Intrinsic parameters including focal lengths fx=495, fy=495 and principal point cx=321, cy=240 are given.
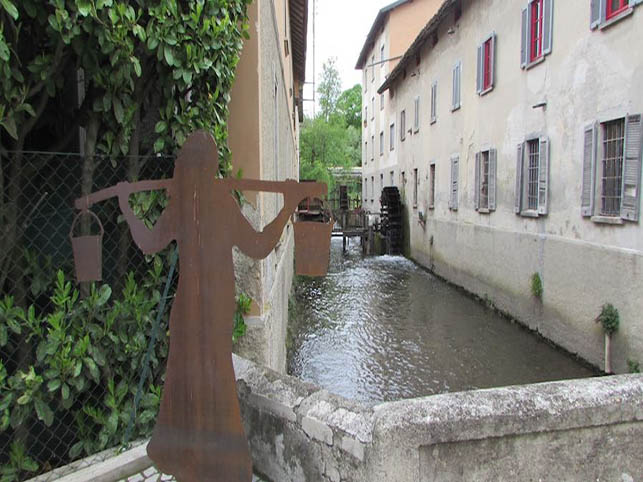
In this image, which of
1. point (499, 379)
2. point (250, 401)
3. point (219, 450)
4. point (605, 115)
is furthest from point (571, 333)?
point (219, 450)

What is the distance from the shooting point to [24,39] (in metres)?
2.62

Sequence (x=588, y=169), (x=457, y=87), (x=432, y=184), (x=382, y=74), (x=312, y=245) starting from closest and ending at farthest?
1. (x=312, y=245)
2. (x=588, y=169)
3. (x=457, y=87)
4. (x=432, y=184)
5. (x=382, y=74)

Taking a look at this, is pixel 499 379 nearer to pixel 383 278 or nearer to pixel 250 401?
pixel 250 401

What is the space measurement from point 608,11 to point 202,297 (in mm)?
6948

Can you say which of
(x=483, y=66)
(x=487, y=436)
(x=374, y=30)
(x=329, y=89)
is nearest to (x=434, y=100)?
(x=483, y=66)

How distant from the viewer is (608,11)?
255 inches

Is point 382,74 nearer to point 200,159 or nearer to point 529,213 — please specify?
point 529,213

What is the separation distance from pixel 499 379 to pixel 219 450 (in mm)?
5606

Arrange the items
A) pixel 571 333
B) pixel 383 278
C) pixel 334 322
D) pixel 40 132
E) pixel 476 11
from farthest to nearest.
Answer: pixel 383 278, pixel 476 11, pixel 334 322, pixel 571 333, pixel 40 132

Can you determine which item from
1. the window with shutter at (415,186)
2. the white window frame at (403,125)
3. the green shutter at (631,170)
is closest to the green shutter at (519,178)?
the green shutter at (631,170)

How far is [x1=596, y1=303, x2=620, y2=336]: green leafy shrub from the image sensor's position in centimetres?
629

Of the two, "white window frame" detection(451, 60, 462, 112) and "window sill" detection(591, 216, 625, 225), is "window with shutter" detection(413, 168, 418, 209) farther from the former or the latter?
"window sill" detection(591, 216, 625, 225)

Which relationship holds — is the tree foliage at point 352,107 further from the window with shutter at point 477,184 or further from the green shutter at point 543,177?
the green shutter at point 543,177

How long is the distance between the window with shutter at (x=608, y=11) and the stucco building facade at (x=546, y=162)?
0.7 inches
